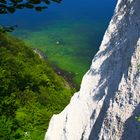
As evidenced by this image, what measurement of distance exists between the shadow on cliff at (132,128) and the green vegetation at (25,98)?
16419mm

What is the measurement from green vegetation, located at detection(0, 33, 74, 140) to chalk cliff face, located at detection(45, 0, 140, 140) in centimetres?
844

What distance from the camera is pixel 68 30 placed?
108m

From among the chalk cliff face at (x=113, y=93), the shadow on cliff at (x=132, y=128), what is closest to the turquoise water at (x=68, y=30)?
the chalk cliff face at (x=113, y=93)

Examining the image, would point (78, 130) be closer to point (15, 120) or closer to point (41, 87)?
point (15, 120)

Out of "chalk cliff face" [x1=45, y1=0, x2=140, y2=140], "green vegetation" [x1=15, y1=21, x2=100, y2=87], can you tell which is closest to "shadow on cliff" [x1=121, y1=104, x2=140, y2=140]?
"chalk cliff face" [x1=45, y1=0, x2=140, y2=140]

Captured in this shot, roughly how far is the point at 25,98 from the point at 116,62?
1883 cm

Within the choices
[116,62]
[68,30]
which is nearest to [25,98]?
[116,62]

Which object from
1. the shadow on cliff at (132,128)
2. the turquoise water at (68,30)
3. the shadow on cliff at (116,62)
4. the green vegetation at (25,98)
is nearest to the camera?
the shadow on cliff at (132,128)

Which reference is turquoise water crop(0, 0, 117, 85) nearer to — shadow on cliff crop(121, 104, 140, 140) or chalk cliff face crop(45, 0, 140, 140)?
chalk cliff face crop(45, 0, 140, 140)

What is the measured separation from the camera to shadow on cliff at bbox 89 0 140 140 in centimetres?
1748

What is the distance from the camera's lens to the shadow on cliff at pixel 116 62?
17484 millimetres

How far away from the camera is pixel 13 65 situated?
42.8 m

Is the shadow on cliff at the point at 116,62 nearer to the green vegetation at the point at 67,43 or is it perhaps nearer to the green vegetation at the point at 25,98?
the green vegetation at the point at 25,98

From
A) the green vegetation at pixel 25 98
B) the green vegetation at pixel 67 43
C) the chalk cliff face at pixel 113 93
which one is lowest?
the green vegetation at pixel 67 43
